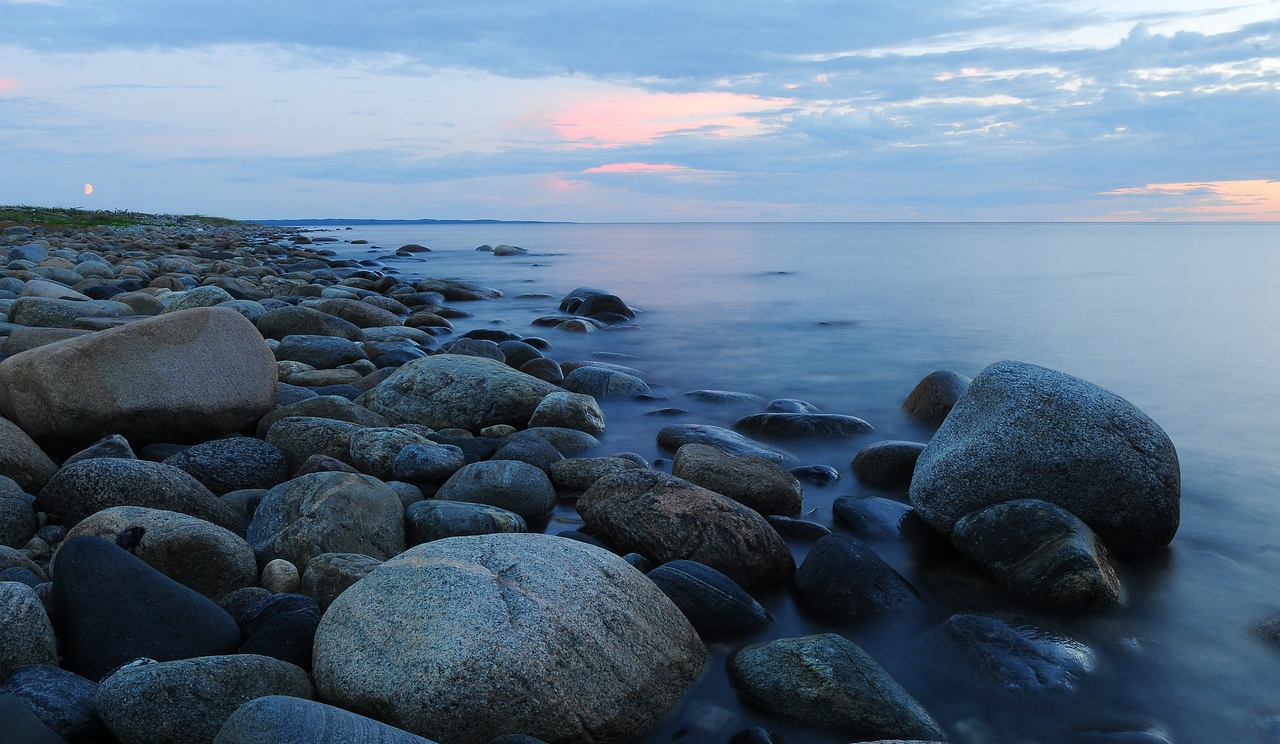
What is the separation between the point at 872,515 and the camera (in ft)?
19.4

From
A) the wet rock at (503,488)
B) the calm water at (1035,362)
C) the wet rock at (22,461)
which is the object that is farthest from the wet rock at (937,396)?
the wet rock at (22,461)

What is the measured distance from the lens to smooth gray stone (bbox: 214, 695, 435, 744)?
8.27 feet

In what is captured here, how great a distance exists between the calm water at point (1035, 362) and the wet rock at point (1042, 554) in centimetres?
11

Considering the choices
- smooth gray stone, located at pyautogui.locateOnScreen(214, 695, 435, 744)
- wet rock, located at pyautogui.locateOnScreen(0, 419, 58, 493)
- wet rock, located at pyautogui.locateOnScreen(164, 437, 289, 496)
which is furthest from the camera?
wet rock, located at pyautogui.locateOnScreen(164, 437, 289, 496)

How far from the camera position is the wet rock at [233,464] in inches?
214

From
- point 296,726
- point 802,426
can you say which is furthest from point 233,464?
point 802,426

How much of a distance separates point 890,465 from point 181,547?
5106 millimetres

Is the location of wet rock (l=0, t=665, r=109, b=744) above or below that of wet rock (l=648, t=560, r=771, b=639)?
above

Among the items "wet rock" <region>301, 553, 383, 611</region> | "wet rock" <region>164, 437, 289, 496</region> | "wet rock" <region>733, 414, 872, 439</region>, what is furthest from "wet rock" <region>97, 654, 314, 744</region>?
"wet rock" <region>733, 414, 872, 439</region>

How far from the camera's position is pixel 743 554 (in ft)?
15.8

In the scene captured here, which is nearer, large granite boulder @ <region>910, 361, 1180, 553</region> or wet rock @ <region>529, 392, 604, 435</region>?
large granite boulder @ <region>910, 361, 1180, 553</region>

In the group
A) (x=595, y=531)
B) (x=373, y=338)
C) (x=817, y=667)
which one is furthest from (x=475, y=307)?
(x=817, y=667)

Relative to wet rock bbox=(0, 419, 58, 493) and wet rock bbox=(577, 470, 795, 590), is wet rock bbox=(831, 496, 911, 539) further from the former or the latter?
wet rock bbox=(0, 419, 58, 493)

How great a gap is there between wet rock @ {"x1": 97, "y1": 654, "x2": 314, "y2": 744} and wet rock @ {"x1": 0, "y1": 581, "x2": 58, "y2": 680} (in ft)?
1.51
